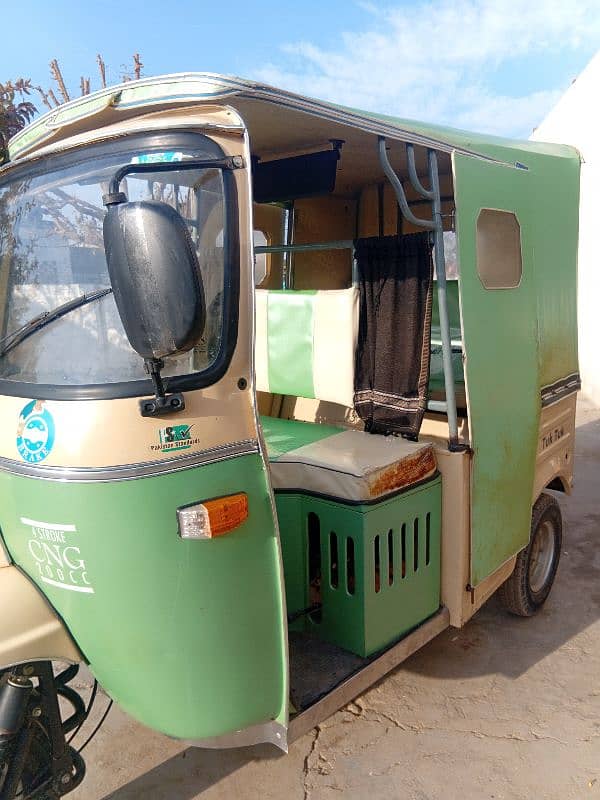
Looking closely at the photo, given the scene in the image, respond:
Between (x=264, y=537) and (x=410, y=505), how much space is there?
3.08 ft

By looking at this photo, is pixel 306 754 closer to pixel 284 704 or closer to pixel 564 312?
pixel 284 704

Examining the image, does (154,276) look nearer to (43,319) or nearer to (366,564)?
(43,319)

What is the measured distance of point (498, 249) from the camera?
124 inches

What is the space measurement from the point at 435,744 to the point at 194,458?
1.90 m

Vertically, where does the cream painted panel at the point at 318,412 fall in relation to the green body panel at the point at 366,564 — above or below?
above

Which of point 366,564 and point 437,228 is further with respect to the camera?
point 437,228

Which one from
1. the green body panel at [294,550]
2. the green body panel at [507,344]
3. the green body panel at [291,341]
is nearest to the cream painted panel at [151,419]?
the green body panel at [294,550]

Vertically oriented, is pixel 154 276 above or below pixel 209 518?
above

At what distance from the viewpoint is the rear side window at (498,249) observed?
3010 mm

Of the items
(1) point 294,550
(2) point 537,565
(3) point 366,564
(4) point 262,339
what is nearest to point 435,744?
(3) point 366,564

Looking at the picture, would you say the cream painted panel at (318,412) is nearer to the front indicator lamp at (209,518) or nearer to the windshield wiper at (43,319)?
the front indicator lamp at (209,518)

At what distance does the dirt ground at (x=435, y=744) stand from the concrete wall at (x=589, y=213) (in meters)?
6.53

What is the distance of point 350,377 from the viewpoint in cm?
322

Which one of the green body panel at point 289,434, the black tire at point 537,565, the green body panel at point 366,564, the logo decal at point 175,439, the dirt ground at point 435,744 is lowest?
the dirt ground at point 435,744
